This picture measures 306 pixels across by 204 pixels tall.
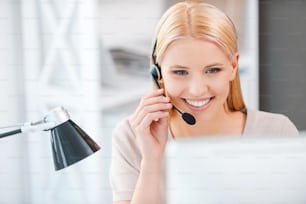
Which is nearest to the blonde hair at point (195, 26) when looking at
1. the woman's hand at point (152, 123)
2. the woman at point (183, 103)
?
the woman at point (183, 103)

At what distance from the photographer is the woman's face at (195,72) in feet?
3.58

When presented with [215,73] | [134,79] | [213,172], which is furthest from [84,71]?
[213,172]

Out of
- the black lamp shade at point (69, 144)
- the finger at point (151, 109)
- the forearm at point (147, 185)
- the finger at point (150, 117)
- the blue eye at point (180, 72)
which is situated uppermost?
the blue eye at point (180, 72)

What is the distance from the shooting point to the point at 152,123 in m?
1.12

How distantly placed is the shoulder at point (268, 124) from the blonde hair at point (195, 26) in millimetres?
182

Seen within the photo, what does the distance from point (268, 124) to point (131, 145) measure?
1.28 ft

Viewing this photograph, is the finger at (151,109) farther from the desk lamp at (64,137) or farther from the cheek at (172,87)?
the desk lamp at (64,137)

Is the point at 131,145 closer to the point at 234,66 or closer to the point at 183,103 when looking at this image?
the point at 183,103

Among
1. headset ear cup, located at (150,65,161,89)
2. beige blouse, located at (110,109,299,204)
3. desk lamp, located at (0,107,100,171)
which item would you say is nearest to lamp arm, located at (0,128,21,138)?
desk lamp, located at (0,107,100,171)

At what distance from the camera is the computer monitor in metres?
1.15

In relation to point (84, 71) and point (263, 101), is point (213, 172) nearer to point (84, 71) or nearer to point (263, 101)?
point (263, 101)

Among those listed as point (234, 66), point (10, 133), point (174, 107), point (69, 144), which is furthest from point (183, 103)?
point (10, 133)

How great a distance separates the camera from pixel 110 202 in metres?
1.17

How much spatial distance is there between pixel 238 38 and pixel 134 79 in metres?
0.31
